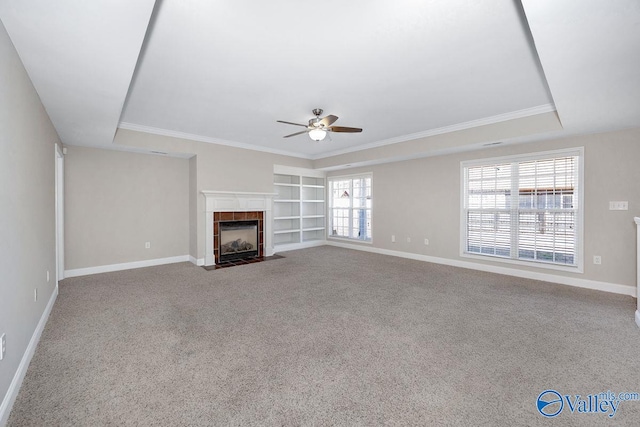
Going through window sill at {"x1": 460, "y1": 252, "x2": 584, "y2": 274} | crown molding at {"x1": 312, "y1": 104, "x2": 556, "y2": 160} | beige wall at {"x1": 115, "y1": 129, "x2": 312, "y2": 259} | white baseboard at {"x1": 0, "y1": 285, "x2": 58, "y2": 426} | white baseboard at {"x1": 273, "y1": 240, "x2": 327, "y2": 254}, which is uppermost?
crown molding at {"x1": 312, "y1": 104, "x2": 556, "y2": 160}

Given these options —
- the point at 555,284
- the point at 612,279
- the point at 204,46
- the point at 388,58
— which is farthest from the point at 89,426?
the point at 612,279

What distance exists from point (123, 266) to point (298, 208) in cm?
411

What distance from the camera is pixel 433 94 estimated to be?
3391mm

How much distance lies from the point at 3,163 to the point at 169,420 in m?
1.84

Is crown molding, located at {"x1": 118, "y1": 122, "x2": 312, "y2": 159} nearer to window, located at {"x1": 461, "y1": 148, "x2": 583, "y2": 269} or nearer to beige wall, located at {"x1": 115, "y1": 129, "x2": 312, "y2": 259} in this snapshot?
beige wall, located at {"x1": 115, "y1": 129, "x2": 312, "y2": 259}

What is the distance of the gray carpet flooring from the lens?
1656mm

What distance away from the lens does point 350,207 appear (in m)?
7.71

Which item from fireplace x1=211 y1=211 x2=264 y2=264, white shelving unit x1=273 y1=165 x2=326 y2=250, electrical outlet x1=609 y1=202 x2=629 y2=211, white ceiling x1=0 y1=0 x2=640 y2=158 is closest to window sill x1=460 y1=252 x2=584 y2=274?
electrical outlet x1=609 y1=202 x2=629 y2=211

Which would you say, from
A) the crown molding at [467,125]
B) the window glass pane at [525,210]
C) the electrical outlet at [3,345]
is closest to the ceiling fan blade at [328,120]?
the crown molding at [467,125]

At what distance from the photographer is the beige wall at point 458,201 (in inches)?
150

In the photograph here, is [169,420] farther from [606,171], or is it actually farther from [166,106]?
[606,171]

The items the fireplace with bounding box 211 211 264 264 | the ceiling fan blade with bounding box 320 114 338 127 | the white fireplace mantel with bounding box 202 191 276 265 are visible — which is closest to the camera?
the ceiling fan blade with bounding box 320 114 338 127

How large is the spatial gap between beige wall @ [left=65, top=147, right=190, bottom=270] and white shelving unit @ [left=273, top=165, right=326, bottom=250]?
2.24 m

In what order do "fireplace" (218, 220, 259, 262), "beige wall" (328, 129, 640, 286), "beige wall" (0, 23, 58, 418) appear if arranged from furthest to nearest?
"fireplace" (218, 220, 259, 262), "beige wall" (328, 129, 640, 286), "beige wall" (0, 23, 58, 418)
